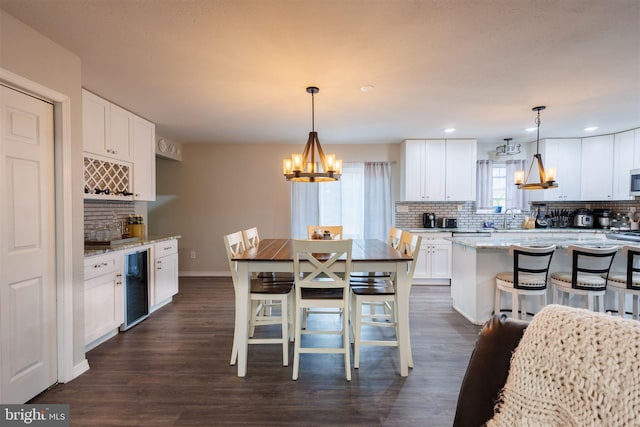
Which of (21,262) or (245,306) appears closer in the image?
(21,262)

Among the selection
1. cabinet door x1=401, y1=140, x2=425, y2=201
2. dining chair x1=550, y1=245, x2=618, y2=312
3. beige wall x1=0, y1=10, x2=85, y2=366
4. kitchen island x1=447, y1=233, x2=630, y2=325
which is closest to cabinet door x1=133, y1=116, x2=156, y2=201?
beige wall x1=0, y1=10, x2=85, y2=366

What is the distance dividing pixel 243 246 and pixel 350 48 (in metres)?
1.94

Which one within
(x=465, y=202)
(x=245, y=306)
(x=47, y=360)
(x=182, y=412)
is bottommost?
(x=182, y=412)

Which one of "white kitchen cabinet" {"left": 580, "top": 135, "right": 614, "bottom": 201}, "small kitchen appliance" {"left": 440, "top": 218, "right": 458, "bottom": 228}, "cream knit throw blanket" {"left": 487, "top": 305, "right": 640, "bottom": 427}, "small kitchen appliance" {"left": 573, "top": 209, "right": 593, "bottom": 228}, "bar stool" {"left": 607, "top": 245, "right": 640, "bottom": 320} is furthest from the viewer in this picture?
"small kitchen appliance" {"left": 440, "top": 218, "right": 458, "bottom": 228}

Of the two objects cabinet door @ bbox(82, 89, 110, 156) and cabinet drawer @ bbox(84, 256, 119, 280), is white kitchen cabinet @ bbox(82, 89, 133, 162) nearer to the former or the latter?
cabinet door @ bbox(82, 89, 110, 156)

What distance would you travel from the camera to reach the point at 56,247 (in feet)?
6.77

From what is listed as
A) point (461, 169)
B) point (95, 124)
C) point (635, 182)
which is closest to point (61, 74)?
point (95, 124)

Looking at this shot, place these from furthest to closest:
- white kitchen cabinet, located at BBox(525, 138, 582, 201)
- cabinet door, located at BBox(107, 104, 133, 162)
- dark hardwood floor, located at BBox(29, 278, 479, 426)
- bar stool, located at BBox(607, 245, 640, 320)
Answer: white kitchen cabinet, located at BBox(525, 138, 582, 201) < cabinet door, located at BBox(107, 104, 133, 162) < bar stool, located at BBox(607, 245, 640, 320) < dark hardwood floor, located at BBox(29, 278, 479, 426)

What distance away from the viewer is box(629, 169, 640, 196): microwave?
4.09 m

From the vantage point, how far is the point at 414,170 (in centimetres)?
485

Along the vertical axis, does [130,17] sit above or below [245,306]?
above

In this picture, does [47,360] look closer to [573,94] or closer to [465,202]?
[573,94]

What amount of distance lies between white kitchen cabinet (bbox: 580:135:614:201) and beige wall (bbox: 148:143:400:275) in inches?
114

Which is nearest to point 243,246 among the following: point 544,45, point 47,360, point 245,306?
point 245,306
